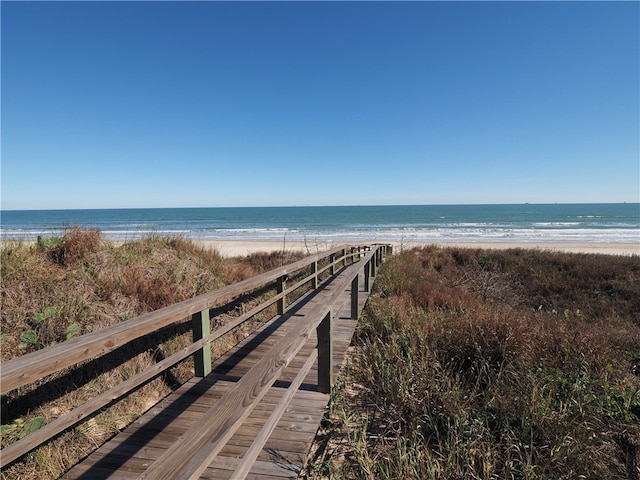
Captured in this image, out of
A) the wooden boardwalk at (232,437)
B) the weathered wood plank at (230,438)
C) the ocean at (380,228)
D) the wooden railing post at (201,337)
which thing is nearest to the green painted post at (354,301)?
the wooden boardwalk at (232,437)

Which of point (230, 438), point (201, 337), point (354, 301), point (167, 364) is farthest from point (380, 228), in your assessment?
point (230, 438)

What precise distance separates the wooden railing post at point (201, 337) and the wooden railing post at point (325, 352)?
1.20m

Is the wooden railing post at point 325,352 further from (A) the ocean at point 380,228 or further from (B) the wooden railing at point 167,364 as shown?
(A) the ocean at point 380,228

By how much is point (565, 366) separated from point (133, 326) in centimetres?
427

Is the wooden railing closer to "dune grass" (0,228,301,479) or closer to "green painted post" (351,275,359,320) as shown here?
"dune grass" (0,228,301,479)

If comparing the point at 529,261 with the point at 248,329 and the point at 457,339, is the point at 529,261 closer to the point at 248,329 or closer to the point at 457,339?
the point at 457,339

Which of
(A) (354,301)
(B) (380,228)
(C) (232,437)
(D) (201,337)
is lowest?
(C) (232,437)

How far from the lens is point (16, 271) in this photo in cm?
448

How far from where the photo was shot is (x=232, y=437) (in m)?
2.82

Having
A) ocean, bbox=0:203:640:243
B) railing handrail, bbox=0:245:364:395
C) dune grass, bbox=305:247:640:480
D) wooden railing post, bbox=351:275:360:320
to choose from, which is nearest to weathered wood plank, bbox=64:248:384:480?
dune grass, bbox=305:247:640:480

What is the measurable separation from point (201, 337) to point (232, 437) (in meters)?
1.03

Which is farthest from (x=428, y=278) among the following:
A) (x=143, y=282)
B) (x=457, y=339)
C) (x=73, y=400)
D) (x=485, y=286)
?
(x=73, y=400)

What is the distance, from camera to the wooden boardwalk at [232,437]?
7.63 ft

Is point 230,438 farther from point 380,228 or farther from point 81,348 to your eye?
point 380,228
